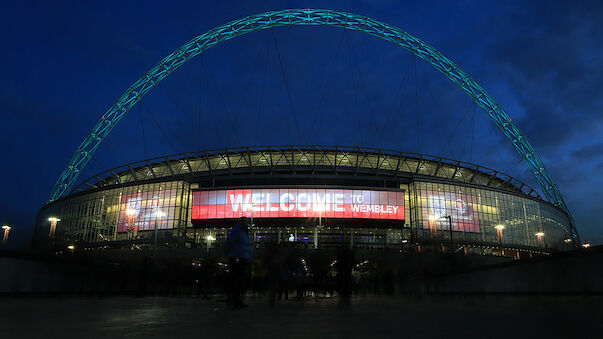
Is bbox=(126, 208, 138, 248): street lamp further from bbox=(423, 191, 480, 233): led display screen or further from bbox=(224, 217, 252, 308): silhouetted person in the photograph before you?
bbox=(224, 217, 252, 308): silhouetted person

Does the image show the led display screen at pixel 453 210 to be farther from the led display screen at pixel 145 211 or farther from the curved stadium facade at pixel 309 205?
the led display screen at pixel 145 211

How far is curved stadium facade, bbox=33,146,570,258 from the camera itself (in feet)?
160

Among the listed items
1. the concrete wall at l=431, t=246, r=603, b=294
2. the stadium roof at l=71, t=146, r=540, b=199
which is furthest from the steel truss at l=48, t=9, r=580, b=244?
the concrete wall at l=431, t=246, r=603, b=294

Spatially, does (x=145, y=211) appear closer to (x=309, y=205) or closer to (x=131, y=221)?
(x=131, y=221)

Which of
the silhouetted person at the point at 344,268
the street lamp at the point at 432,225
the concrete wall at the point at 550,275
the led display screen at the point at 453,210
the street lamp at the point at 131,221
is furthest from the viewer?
the street lamp at the point at 131,221

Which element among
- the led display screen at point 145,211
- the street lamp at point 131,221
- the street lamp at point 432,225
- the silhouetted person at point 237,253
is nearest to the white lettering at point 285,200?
the led display screen at point 145,211

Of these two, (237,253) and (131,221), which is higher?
(131,221)

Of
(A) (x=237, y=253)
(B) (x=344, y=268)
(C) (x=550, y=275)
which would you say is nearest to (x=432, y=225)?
(C) (x=550, y=275)

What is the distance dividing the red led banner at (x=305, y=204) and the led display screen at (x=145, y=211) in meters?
5.88

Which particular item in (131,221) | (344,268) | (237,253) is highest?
(131,221)

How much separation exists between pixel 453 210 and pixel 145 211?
41458mm

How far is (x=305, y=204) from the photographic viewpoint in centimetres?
4869

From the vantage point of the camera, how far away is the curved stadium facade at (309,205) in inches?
1924

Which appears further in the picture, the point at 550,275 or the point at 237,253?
the point at 550,275
